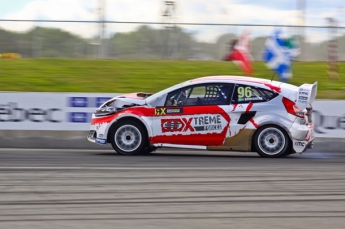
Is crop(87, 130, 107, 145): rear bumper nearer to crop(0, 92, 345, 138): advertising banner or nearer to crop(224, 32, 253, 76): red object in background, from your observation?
crop(0, 92, 345, 138): advertising banner

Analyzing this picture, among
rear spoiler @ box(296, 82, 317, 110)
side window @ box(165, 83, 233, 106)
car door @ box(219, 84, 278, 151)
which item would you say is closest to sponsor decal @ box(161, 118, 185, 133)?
side window @ box(165, 83, 233, 106)

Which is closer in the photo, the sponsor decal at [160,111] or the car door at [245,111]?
the car door at [245,111]

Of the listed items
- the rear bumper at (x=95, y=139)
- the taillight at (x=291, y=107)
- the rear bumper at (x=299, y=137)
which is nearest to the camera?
the rear bumper at (x=299, y=137)

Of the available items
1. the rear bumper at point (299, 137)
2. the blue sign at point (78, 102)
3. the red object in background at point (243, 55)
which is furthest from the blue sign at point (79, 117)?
the red object in background at point (243, 55)

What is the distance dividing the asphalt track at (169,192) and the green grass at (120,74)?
9.53 metres

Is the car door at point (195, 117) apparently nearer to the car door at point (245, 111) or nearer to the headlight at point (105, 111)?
the car door at point (245, 111)

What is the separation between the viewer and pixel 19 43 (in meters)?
26.0

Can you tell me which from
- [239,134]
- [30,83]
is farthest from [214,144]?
[30,83]

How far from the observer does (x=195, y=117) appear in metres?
13.8

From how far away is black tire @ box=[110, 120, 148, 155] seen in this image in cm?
1391

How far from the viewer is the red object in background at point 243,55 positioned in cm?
2345

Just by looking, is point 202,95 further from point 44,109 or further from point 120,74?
point 120,74

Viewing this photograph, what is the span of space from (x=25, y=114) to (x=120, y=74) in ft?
27.4

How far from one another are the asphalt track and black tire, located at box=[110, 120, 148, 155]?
0.44m
